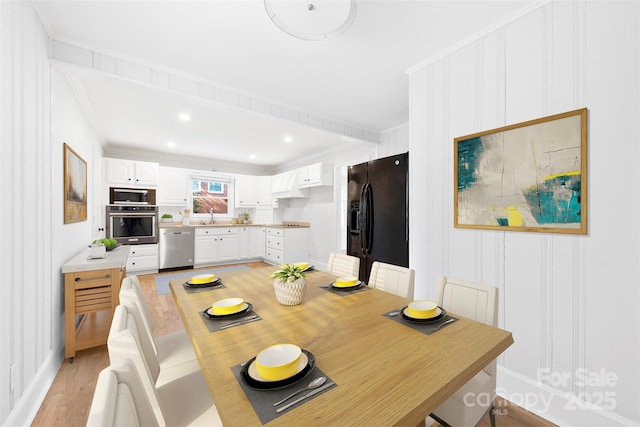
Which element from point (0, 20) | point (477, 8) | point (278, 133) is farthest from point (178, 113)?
point (477, 8)

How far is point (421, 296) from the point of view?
97.7 inches

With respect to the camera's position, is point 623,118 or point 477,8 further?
point 477,8

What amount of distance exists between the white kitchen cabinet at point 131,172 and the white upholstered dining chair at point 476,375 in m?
5.59

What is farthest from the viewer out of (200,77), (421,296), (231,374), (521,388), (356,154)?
(356,154)

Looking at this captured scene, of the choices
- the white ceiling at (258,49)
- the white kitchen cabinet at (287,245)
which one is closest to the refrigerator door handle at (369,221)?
the white ceiling at (258,49)

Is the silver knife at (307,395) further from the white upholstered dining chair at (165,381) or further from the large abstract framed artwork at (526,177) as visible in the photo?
the large abstract framed artwork at (526,177)

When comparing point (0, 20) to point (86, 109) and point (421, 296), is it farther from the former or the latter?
point (421, 296)

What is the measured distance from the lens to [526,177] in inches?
71.1

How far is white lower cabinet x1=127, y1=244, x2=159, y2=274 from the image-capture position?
503 cm

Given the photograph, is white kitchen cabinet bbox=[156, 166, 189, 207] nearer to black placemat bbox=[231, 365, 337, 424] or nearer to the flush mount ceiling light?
the flush mount ceiling light

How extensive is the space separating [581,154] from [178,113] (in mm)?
4038

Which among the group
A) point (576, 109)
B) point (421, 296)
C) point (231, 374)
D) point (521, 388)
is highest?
point (576, 109)

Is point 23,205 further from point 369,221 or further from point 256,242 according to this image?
point 256,242

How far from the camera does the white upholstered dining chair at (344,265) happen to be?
7.40ft
